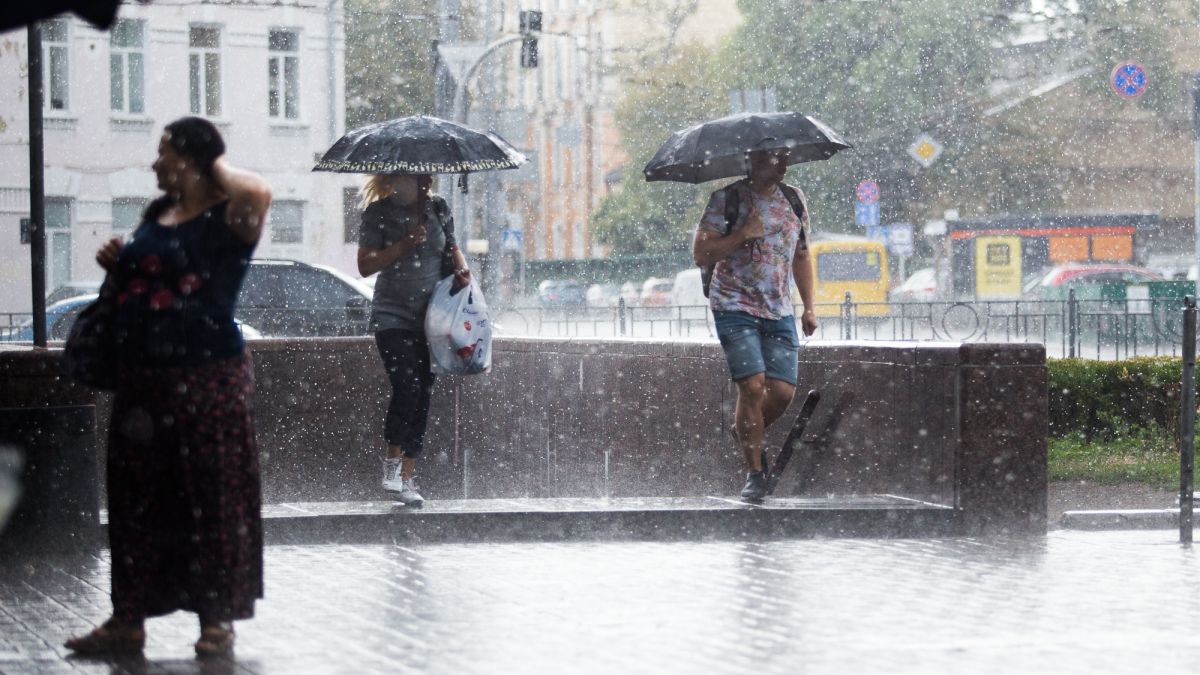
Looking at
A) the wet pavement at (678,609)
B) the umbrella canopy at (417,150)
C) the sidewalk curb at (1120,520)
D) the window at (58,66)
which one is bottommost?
the sidewalk curb at (1120,520)

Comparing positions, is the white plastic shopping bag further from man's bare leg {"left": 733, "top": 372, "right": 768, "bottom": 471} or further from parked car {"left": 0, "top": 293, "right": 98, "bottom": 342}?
parked car {"left": 0, "top": 293, "right": 98, "bottom": 342}

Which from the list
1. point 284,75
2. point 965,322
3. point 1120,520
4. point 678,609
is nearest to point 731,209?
point 1120,520

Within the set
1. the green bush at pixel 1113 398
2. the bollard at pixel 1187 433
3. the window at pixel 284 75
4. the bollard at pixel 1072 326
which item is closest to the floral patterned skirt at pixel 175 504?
the bollard at pixel 1187 433

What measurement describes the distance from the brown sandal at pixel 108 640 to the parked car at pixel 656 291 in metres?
47.0

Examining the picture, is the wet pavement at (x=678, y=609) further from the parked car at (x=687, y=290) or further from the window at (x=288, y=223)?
the parked car at (x=687, y=290)

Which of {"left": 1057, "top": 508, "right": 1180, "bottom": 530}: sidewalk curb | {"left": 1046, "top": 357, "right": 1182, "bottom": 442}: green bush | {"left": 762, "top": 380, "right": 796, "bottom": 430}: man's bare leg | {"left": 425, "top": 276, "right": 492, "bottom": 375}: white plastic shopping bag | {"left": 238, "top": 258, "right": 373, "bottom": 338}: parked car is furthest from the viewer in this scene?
{"left": 238, "top": 258, "right": 373, "bottom": 338}: parked car

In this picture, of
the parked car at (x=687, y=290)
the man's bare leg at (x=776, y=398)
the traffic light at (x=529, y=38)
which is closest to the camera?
the man's bare leg at (x=776, y=398)

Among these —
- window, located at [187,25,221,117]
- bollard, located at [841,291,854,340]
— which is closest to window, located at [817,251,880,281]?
window, located at [187,25,221,117]

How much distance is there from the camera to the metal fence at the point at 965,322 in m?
24.3

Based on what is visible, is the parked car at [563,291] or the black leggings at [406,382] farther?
the parked car at [563,291]

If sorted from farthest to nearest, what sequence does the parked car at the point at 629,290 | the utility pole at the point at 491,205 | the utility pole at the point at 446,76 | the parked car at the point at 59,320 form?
the parked car at the point at 629,290 < the utility pole at the point at 491,205 < the utility pole at the point at 446,76 < the parked car at the point at 59,320

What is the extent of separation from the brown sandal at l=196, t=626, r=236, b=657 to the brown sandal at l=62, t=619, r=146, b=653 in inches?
8.0

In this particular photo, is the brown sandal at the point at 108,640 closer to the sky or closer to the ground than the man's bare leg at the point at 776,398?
closer to the ground

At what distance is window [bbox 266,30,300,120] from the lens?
41625mm
